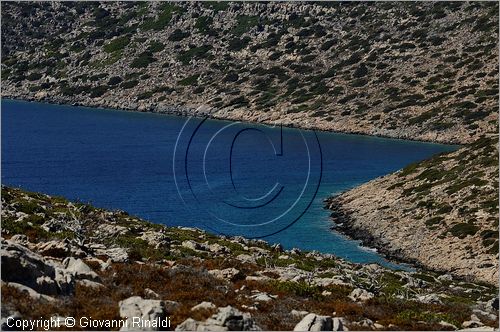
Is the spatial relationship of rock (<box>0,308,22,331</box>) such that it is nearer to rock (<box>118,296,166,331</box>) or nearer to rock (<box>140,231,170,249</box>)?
rock (<box>118,296,166,331</box>)

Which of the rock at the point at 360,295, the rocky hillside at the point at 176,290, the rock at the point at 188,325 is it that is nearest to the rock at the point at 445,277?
the rocky hillside at the point at 176,290

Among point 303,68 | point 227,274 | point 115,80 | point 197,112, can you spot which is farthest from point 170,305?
point 115,80

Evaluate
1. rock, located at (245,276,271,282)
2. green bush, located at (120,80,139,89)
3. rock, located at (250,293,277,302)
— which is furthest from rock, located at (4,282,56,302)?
green bush, located at (120,80,139,89)

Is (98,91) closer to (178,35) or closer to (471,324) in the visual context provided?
(178,35)

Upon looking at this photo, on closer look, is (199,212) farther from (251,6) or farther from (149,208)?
(251,6)

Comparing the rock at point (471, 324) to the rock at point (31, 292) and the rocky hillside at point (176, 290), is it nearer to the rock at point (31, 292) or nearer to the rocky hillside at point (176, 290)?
the rocky hillside at point (176, 290)

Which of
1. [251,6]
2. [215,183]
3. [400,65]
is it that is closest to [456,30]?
[400,65]

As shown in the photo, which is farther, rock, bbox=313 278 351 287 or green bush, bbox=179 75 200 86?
green bush, bbox=179 75 200 86
